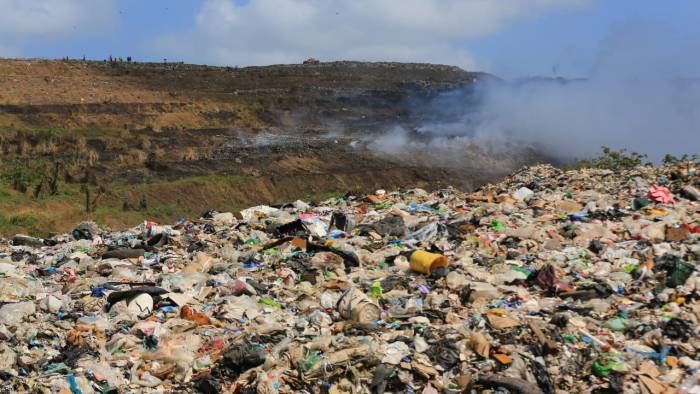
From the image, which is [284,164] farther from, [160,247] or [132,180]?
[160,247]

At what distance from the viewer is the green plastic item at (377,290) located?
6.54 metres

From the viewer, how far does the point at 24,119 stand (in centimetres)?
2178

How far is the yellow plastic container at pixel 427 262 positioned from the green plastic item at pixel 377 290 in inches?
20.1

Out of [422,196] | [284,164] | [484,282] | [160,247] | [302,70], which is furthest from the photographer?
[302,70]

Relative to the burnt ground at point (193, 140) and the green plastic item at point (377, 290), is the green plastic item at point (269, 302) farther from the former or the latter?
the burnt ground at point (193, 140)

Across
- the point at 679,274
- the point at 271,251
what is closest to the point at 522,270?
the point at 679,274

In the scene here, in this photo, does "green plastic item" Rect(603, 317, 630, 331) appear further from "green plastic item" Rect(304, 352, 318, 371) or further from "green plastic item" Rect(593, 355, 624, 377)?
"green plastic item" Rect(304, 352, 318, 371)

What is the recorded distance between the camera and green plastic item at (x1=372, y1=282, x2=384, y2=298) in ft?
21.4

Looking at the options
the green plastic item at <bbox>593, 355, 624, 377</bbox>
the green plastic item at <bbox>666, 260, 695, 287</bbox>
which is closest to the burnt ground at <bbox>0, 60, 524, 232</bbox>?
the green plastic item at <bbox>666, 260, 695, 287</bbox>

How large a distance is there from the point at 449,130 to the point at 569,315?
18.9m

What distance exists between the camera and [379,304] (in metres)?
6.27

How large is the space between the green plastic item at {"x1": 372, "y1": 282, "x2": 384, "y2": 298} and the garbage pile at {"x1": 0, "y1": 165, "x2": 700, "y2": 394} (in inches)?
1.0

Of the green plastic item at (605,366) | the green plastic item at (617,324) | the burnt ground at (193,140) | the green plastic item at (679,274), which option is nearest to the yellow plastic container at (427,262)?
the green plastic item at (617,324)

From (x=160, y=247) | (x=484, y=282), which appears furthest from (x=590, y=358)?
(x=160, y=247)
